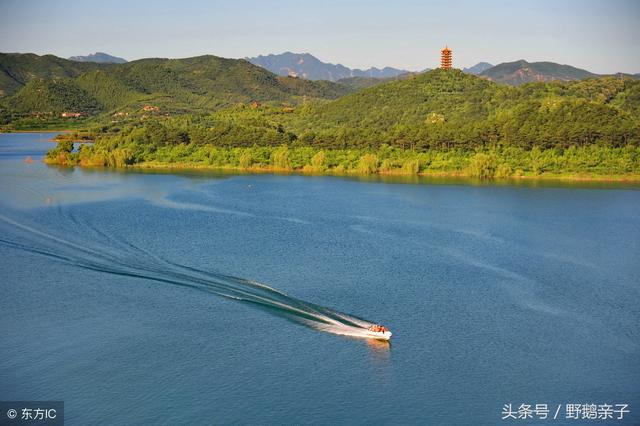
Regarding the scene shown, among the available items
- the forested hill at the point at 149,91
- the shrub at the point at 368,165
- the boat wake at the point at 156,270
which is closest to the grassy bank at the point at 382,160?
the shrub at the point at 368,165

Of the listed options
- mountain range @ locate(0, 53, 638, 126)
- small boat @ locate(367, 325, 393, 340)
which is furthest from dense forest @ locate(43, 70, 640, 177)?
mountain range @ locate(0, 53, 638, 126)

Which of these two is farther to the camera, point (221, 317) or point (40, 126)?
point (40, 126)

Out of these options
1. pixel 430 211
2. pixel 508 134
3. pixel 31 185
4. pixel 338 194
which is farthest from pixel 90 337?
pixel 508 134

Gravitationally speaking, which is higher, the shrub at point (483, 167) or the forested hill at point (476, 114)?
the forested hill at point (476, 114)

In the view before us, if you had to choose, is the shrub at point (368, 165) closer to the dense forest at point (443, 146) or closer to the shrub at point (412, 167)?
the dense forest at point (443, 146)

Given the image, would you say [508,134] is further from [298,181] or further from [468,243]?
[468,243]

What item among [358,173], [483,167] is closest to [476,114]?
[358,173]

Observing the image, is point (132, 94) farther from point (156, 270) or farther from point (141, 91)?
point (156, 270)

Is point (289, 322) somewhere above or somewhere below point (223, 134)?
below
